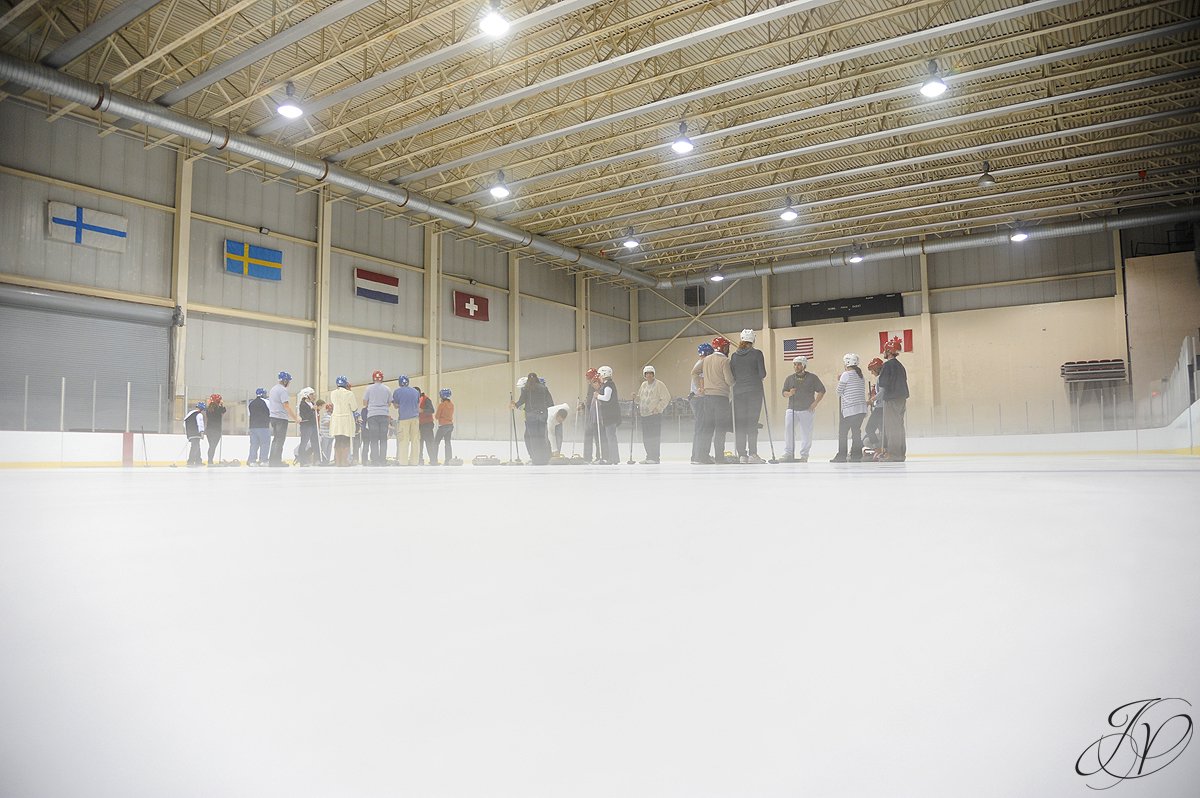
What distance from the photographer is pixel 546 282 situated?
84.7 ft

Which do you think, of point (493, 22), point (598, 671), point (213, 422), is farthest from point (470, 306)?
point (598, 671)

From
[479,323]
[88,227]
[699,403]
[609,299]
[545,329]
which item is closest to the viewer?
[699,403]

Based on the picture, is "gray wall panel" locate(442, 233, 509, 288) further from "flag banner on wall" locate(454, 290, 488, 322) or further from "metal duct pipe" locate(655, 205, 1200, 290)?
"metal duct pipe" locate(655, 205, 1200, 290)

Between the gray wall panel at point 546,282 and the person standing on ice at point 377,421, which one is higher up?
the gray wall panel at point 546,282

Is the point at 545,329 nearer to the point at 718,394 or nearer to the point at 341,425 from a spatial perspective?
the point at 341,425

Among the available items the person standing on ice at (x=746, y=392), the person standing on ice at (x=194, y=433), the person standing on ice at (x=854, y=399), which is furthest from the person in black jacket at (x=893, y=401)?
the person standing on ice at (x=194, y=433)

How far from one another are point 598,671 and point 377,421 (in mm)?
12593

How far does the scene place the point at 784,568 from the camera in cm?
107

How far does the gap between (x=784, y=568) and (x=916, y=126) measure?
1690cm

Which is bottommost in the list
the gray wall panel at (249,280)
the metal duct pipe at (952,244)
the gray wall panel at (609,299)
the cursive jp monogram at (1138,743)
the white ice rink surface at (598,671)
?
the cursive jp monogram at (1138,743)

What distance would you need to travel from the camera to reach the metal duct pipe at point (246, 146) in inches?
483

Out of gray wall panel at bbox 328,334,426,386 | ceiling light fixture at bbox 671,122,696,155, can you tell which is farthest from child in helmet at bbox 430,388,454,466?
ceiling light fixture at bbox 671,122,696,155

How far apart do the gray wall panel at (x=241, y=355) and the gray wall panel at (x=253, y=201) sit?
2424 millimetres

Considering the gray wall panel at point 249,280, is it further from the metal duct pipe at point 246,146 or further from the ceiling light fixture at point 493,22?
the ceiling light fixture at point 493,22
